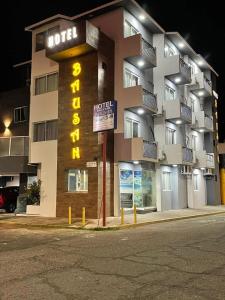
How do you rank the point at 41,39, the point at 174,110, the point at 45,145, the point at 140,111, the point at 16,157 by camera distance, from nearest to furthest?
the point at 45,145
the point at 140,111
the point at 16,157
the point at 41,39
the point at 174,110

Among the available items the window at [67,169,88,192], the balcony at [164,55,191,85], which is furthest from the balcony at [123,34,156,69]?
the window at [67,169,88,192]

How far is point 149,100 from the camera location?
2502cm

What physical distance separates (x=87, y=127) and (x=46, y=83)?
5669 millimetres

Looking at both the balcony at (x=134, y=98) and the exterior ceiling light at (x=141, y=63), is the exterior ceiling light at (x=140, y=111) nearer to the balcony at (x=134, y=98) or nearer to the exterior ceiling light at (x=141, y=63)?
the balcony at (x=134, y=98)

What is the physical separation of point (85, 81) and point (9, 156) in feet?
26.3

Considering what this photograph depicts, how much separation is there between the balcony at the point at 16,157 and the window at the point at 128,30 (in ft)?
33.0

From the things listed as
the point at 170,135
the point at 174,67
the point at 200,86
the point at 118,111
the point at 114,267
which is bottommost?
the point at 114,267

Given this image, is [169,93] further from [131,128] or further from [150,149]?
[150,149]

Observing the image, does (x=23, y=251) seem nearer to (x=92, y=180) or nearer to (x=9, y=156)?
(x=92, y=180)

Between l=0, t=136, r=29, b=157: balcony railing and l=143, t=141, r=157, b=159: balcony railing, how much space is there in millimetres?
8451

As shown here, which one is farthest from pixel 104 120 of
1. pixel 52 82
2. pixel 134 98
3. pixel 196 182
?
pixel 196 182

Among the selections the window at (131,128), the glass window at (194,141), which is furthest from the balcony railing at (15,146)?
the glass window at (194,141)

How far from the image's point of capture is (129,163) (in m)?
24.4

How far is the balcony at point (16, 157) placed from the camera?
84.6 feet
